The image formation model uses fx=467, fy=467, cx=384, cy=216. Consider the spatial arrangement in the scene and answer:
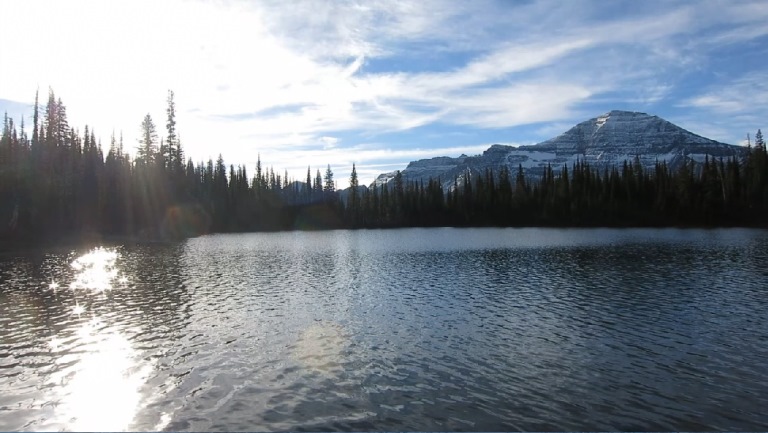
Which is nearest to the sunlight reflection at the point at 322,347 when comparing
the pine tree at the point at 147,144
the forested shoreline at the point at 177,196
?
the forested shoreline at the point at 177,196

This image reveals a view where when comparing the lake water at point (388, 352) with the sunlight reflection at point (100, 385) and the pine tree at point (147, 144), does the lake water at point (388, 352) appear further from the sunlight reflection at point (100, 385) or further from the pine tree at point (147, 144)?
the pine tree at point (147, 144)

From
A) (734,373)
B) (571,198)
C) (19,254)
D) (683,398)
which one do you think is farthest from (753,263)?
(571,198)

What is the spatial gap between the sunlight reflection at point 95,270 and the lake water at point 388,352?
710 mm

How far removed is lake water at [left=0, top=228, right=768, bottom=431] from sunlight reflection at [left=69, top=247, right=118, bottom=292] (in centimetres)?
71

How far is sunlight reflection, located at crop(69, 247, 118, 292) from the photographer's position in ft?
149

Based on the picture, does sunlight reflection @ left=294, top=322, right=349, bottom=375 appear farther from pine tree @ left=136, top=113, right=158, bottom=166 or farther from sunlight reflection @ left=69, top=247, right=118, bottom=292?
pine tree @ left=136, top=113, right=158, bottom=166

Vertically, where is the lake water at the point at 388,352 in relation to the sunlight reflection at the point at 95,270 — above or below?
below

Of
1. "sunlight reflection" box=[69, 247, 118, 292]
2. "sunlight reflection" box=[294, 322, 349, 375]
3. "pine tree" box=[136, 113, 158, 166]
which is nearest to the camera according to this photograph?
"sunlight reflection" box=[294, 322, 349, 375]

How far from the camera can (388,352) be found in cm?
2442

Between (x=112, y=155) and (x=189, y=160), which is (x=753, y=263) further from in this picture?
(x=189, y=160)

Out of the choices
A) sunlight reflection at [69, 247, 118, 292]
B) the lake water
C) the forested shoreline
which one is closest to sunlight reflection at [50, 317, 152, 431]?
the lake water

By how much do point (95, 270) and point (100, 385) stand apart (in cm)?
4272

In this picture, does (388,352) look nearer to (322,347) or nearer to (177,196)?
(322,347)

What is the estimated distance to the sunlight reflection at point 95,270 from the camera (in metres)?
45.3
